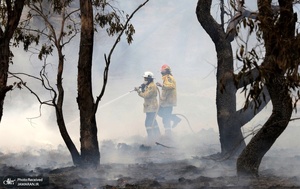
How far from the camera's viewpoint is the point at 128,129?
22.0 metres

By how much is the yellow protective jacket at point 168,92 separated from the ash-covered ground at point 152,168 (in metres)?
1.09

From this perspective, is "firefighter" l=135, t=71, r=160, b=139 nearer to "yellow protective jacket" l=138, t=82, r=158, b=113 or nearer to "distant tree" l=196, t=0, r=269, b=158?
"yellow protective jacket" l=138, t=82, r=158, b=113

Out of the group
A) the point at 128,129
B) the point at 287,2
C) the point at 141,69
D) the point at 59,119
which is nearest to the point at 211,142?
the point at 128,129

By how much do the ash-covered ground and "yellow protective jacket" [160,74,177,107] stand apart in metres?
1.09

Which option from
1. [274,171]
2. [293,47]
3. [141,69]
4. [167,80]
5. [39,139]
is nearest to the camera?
[293,47]

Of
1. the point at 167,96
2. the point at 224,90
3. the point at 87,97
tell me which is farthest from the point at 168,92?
the point at 87,97

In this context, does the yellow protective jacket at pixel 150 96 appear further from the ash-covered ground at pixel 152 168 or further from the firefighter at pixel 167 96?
the ash-covered ground at pixel 152 168

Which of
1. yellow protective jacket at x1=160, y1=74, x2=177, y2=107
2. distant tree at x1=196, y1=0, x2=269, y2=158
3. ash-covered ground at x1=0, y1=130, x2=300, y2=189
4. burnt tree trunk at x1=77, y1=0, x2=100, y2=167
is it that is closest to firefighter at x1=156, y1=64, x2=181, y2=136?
yellow protective jacket at x1=160, y1=74, x2=177, y2=107

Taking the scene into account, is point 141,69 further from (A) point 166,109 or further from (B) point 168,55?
(A) point 166,109

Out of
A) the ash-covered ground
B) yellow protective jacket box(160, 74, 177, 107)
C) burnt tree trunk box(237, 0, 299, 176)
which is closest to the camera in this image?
burnt tree trunk box(237, 0, 299, 176)

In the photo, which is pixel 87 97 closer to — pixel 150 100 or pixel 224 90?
pixel 224 90

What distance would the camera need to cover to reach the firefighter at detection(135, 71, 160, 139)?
17.8 meters

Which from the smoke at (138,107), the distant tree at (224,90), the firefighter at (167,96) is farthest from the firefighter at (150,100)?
the distant tree at (224,90)

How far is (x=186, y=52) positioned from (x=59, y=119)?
2693 centimetres
